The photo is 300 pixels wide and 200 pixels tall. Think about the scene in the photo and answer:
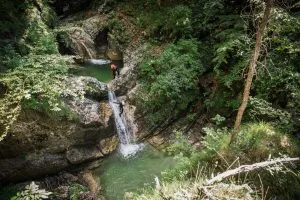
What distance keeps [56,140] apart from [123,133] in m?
2.32

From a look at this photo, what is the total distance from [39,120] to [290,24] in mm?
6901

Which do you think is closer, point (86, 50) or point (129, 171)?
point (129, 171)

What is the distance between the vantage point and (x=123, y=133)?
33.3 feet

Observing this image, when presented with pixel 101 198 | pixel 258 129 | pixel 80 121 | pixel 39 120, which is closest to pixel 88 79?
pixel 80 121

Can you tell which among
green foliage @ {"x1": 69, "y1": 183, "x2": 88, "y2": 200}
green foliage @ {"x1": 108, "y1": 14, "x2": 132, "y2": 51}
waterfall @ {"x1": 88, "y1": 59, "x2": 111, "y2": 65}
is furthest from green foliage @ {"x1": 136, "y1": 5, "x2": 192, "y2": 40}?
green foliage @ {"x1": 69, "y1": 183, "x2": 88, "y2": 200}

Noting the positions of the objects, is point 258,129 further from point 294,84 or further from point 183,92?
point 183,92

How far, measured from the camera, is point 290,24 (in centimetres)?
813

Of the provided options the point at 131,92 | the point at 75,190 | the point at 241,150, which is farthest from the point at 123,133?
the point at 241,150

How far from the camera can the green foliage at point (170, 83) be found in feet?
32.7

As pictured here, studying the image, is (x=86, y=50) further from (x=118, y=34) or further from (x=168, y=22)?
(x=168, y=22)

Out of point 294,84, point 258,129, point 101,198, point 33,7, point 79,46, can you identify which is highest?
point 33,7

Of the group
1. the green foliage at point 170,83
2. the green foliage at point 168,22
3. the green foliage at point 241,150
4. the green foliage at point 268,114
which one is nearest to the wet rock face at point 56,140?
the green foliage at point 170,83

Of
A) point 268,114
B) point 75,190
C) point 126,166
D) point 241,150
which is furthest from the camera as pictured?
point 126,166

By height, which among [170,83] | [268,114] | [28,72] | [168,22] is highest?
[168,22]
